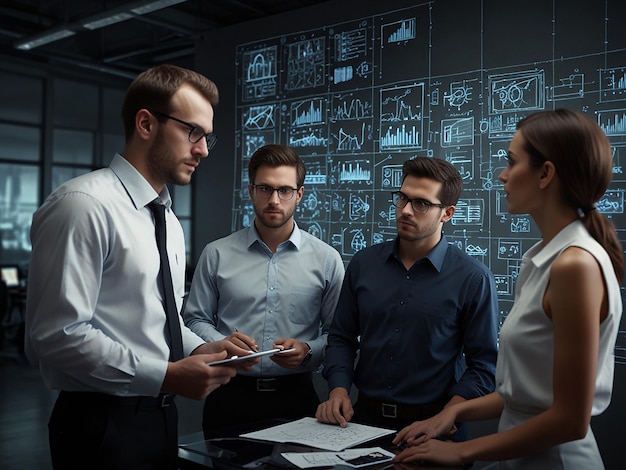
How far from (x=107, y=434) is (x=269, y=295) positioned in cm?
120

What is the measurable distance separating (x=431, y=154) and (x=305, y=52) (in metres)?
1.67

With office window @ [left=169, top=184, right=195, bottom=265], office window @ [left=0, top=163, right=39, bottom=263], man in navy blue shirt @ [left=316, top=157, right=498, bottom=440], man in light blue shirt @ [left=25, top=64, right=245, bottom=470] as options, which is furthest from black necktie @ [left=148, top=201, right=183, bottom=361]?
office window @ [left=169, top=184, right=195, bottom=265]

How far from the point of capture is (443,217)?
246 cm

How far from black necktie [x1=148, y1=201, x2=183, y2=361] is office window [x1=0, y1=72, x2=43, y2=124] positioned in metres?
9.54

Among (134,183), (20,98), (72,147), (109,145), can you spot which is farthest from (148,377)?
(109,145)

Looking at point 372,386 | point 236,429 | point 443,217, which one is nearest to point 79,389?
point 236,429

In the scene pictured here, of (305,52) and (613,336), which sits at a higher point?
(305,52)

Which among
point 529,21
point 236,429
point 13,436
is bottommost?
point 13,436

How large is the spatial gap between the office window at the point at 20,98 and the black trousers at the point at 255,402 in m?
9.15

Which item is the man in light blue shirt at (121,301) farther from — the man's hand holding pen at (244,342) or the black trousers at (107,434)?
the man's hand holding pen at (244,342)

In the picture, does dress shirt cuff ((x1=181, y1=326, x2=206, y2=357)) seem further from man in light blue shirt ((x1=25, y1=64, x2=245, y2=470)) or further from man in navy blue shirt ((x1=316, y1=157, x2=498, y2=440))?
man in navy blue shirt ((x1=316, y1=157, x2=498, y2=440))

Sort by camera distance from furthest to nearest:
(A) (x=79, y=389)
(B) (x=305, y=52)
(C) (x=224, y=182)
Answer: (C) (x=224, y=182) → (B) (x=305, y=52) → (A) (x=79, y=389)

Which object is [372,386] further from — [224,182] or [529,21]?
[224,182]

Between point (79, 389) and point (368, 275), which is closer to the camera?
point (79, 389)
